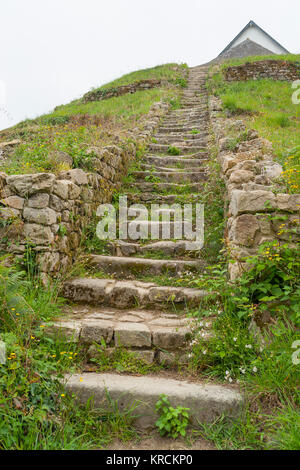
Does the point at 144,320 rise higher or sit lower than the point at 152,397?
higher

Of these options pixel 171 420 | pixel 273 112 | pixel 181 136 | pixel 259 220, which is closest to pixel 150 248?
pixel 259 220

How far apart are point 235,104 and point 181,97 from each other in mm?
4229

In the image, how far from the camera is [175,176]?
6.55 m

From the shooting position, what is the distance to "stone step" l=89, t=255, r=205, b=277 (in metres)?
4.12

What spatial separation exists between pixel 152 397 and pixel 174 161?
558 centimetres

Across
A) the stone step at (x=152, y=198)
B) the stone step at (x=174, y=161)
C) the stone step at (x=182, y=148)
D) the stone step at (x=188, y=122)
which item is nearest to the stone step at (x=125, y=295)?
the stone step at (x=152, y=198)

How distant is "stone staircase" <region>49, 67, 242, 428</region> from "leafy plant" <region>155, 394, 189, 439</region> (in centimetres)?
7

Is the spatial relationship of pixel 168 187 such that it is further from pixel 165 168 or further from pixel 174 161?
pixel 174 161

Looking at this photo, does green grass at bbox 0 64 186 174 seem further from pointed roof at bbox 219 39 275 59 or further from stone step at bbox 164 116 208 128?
pointed roof at bbox 219 39 275 59

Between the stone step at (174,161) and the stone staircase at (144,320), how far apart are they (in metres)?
0.90
